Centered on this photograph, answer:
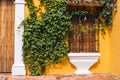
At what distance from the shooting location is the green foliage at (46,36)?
7352mm

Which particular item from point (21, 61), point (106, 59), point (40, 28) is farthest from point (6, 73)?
point (106, 59)

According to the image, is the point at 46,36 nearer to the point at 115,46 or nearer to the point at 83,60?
the point at 83,60

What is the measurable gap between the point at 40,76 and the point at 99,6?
2.36 meters

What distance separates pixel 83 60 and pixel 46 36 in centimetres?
115

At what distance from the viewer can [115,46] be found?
7125 millimetres

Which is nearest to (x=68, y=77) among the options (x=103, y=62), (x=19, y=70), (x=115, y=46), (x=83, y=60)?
(x=83, y=60)

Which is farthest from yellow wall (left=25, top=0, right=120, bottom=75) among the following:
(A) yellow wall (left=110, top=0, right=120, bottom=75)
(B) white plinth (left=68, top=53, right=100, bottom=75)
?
(B) white plinth (left=68, top=53, right=100, bottom=75)

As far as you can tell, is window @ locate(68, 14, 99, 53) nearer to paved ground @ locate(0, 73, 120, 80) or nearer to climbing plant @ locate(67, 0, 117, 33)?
climbing plant @ locate(67, 0, 117, 33)

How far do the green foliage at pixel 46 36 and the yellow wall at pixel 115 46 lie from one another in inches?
45.5

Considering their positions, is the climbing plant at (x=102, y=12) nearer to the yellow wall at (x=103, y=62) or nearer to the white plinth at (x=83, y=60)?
the yellow wall at (x=103, y=62)

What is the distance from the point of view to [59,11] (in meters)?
7.36

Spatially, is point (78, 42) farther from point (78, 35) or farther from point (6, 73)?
point (6, 73)

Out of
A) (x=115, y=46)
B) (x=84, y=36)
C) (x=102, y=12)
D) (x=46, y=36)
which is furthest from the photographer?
(x=84, y=36)

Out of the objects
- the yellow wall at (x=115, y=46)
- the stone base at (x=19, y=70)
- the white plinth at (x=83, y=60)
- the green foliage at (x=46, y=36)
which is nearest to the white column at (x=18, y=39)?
the stone base at (x=19, y=70)
